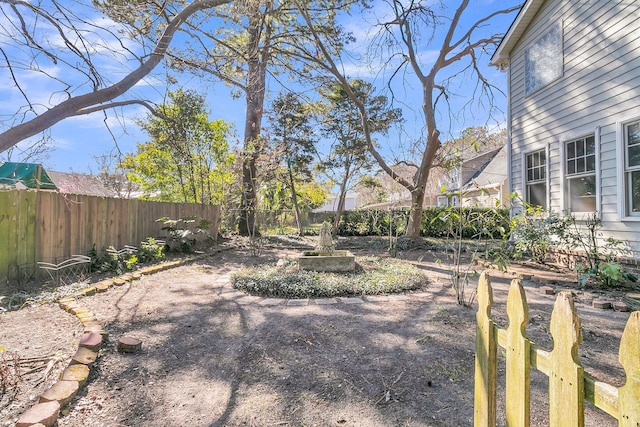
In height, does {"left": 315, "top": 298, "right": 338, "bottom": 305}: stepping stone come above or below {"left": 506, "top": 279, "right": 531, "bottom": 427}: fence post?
below

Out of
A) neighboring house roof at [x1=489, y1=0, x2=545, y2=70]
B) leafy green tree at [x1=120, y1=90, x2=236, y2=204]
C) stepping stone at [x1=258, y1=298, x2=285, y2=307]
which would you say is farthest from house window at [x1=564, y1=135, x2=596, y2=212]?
leafy green tree at [x1=120, y1=90, x2=236, y2=204]

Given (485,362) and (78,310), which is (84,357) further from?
(485,362)

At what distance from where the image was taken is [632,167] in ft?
16.9

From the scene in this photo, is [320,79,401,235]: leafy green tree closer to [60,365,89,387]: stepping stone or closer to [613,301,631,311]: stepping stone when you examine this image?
[613,301,631,311]: stepping stone

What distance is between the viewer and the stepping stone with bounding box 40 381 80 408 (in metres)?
1.91

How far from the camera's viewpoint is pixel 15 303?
148 inches

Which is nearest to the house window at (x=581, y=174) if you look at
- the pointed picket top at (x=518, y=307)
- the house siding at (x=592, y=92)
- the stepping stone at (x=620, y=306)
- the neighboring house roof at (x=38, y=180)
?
the house siding at (x=592, y=92)

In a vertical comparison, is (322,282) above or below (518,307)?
below

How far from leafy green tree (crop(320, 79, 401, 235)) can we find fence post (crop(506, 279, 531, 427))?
39.8 ft

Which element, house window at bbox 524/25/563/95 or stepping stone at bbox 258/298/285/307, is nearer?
stepping stone at bbox 258/298/285/307

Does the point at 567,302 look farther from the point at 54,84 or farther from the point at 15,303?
the point at 15,303

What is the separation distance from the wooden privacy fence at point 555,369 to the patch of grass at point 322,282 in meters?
3.07

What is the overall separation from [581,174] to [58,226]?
868 centimetres

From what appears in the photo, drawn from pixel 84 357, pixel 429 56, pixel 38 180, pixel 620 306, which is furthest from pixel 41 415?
pixel 429 56
